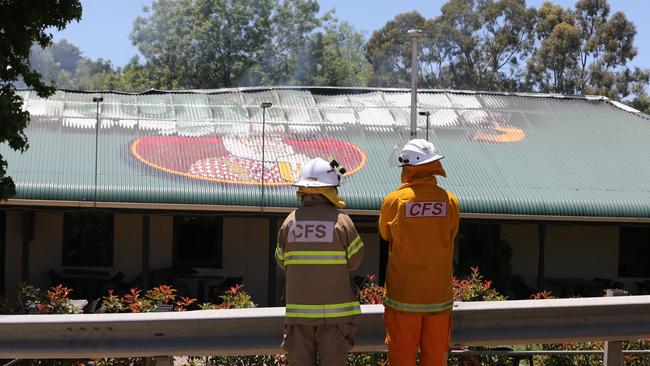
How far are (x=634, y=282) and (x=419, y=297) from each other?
13658 millimetres

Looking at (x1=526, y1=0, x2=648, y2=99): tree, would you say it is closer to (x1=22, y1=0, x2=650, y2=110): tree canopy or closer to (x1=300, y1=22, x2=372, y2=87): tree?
(x1=22, y1=0, x2=650, y2=110): tree canopy

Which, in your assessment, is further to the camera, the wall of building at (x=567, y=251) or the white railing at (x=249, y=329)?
the wall of building at (x=567, y=251)

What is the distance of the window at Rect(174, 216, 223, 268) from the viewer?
1638cm

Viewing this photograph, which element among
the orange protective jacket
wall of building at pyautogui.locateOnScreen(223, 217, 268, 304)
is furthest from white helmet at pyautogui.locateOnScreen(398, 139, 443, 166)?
wall of building at pyautogui.locateOnScreen(223, 217, 268, 304)

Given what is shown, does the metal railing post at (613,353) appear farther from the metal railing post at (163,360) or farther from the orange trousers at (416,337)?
the metal railing post at (163,360)

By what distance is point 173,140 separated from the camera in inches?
618

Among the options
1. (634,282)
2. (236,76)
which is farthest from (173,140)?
(236,76)

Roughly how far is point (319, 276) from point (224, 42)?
4307cm

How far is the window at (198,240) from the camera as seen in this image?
1638 centimetres

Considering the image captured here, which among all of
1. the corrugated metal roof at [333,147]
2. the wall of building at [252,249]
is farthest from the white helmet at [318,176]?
the wall of building at [252,249]

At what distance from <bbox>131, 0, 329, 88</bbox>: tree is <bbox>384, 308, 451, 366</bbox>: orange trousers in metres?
41.7

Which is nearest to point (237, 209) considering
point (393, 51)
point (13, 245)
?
point (13, 245)

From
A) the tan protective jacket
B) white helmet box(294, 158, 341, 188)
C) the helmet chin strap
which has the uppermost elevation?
white helmet box(294, 158, 341, 188)

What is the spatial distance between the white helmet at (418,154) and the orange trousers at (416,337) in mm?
980
